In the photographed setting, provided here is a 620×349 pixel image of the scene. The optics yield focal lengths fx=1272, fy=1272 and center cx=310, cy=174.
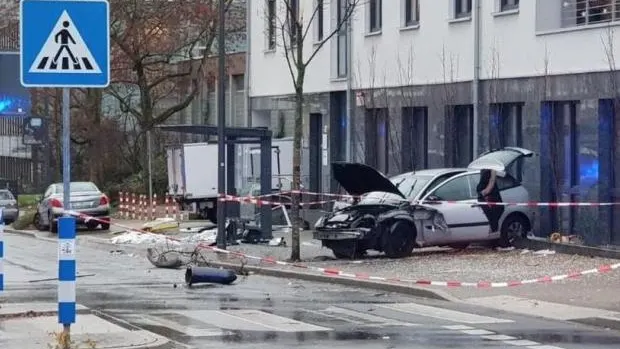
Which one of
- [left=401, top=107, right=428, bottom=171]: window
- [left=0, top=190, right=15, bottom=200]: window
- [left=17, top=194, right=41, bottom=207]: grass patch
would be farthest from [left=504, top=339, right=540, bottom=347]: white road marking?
[left=17, top=194, right=41, bottom=207]: grass patch

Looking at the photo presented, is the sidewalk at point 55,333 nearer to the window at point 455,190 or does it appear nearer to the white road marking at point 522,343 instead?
the white road marking at point 522,343

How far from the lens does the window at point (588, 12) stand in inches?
947

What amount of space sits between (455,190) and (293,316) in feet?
30.9

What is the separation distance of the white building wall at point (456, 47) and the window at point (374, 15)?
176 mm

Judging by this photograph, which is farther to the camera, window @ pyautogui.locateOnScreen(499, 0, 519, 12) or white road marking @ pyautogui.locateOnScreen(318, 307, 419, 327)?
window @ pyautogui.locateOnScreen(499, 0, 519, 12)

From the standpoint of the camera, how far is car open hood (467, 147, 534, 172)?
963 inches

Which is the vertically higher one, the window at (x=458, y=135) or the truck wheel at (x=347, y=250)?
the window at (x=458, y=135)

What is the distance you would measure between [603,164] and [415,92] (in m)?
7.91

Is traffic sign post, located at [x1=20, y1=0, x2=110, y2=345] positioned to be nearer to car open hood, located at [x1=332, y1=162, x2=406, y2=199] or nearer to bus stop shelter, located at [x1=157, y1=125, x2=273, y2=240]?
car open hood, located at [x1=332, y1=162, x2=406, y2=199]

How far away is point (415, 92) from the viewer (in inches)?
1217

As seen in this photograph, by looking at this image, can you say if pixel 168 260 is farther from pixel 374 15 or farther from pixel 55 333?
pixel 374 15

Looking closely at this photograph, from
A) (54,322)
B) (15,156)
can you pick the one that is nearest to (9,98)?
(54,322)

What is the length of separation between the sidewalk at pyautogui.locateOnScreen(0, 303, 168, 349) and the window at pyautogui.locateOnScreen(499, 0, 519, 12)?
14.8 meters

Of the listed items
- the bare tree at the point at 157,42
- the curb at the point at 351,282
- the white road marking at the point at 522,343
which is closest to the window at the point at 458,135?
the curb at the point at 351,282
